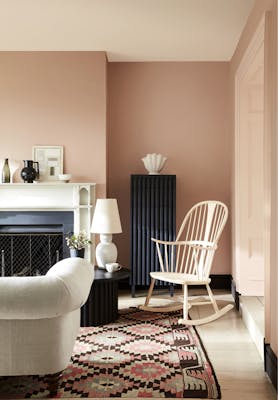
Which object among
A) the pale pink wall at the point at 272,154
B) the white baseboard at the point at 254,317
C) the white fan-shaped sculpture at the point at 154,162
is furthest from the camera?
the white fan-shaped sculpture at the point at 154,162

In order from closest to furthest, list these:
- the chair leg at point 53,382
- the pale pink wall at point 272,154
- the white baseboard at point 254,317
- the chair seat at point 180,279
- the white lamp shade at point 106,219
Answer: the chair leg at point 53,382, the pale pink wall at point 272,154, the white baseboard at point 254,317, the chair seat at point 180,279, the white lamp shade at point 106,219

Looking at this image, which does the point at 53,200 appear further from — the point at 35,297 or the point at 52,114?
the point at 35,297

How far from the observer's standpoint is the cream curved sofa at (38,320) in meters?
2.28

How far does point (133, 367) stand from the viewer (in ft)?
9.92

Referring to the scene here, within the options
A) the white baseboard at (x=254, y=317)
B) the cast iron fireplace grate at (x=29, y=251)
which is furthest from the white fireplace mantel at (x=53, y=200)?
the white baseboard at (x=254, y=317)

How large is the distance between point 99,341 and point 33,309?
140 cm

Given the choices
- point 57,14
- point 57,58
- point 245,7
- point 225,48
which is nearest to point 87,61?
point 57,58

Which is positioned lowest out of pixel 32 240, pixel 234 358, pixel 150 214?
pixel 234 358

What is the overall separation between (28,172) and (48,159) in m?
0.30

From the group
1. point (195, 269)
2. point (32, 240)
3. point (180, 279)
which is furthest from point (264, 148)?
point (32, 240)

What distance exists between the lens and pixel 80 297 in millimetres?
2521

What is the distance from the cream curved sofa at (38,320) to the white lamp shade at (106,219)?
1616 mm

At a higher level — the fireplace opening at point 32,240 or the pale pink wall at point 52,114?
the pale pink wall at point 52,114

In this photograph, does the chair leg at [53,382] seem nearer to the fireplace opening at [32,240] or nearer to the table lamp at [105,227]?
the table lamp at [105,227]
